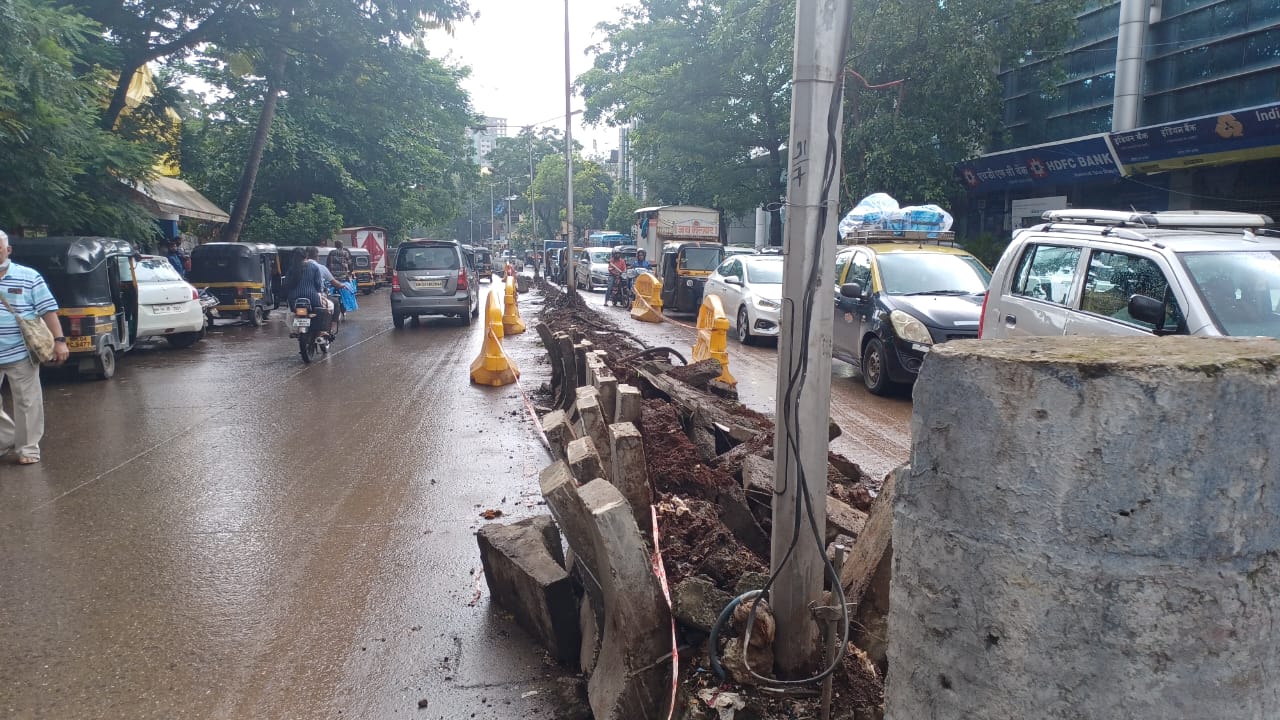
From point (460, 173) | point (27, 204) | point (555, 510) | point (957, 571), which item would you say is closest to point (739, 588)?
point (555, 510)

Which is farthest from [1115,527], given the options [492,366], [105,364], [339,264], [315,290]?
[339,264]

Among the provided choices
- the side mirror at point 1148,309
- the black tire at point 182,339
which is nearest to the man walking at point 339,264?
the black tire at point 182,339

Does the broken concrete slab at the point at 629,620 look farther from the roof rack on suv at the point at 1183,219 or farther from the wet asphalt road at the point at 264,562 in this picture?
the roof rack on suv at the point at 1183,219

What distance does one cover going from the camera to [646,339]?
54.0 feet

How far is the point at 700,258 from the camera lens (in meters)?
23.0

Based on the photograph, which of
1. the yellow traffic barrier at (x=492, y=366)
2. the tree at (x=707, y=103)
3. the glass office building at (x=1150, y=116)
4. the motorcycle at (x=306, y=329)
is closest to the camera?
the yellow traffic barrier at (x=492, y=366)

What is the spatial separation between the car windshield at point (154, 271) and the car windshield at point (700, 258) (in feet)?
38.1

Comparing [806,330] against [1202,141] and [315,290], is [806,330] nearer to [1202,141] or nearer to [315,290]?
[315,290]

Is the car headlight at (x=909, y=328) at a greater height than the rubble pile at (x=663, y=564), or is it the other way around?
the car headlight at (x=909, y=328)

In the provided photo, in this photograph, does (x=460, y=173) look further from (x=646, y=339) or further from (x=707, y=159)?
(x=646, y=339)

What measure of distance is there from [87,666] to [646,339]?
13.1m

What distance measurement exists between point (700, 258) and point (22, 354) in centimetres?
1746

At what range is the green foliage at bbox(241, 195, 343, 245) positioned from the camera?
31469mm

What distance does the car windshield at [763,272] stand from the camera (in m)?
16.3
